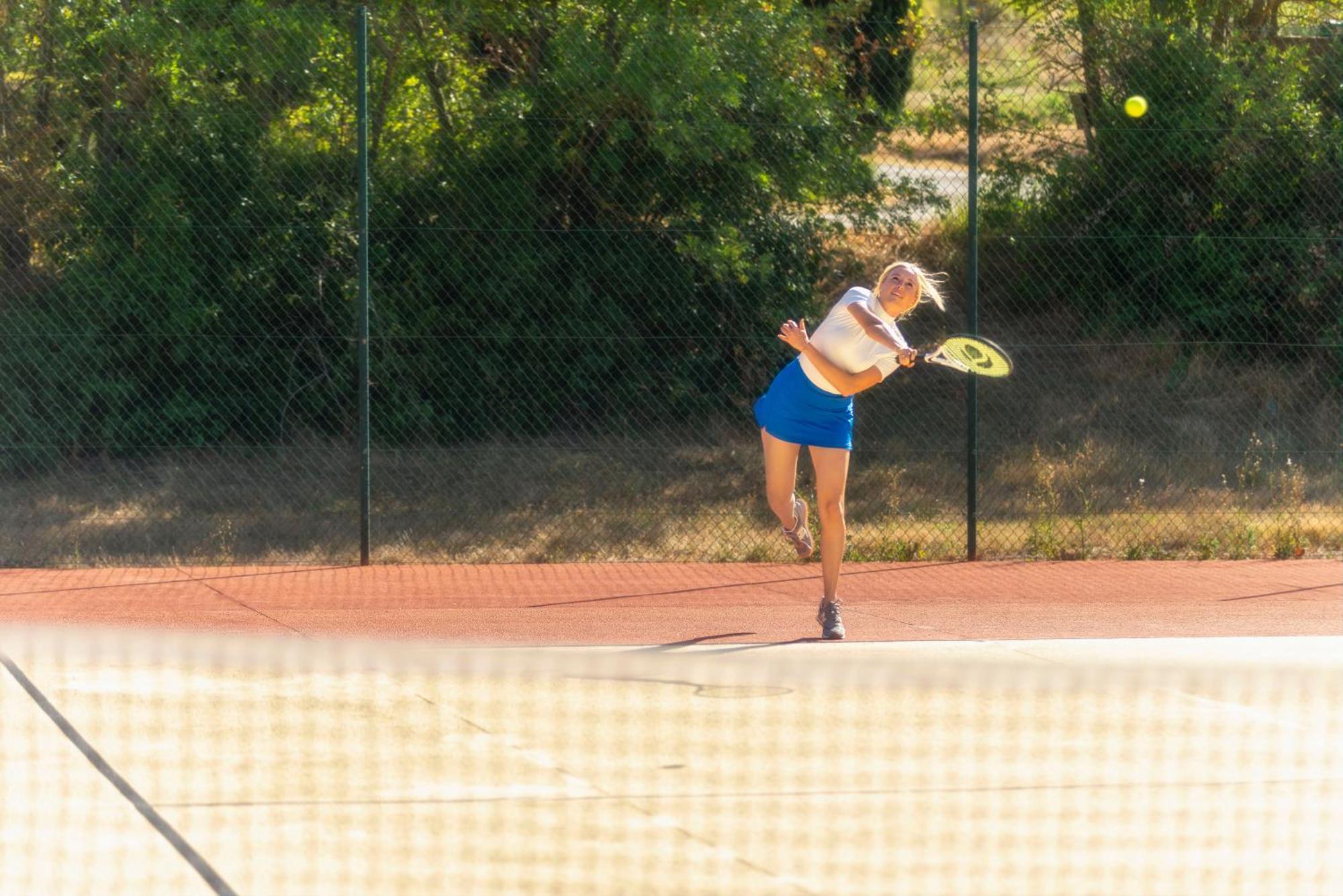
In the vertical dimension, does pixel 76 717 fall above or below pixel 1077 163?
below

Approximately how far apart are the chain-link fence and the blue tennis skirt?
289cm

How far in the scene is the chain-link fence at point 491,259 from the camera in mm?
10320

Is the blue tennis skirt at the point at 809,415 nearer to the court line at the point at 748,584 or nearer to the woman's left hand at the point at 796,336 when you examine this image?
the woman's left hand at the point at 796,336

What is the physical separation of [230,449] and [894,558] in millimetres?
4490

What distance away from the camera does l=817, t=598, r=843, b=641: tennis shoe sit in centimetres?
695

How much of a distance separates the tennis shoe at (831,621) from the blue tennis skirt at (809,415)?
0.68 metres

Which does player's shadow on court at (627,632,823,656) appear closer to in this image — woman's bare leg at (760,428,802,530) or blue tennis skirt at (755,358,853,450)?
woman's bare leg at (760,428,802,530)

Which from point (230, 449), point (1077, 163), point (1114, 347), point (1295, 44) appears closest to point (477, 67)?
point (230, 449)

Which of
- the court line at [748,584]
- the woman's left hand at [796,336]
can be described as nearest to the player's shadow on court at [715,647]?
the court line at [748,584]

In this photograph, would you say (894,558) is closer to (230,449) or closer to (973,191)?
(973,191)

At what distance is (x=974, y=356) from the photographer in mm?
7688

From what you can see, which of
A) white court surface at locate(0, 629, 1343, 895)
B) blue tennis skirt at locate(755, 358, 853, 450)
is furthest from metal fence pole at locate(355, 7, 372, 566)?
blue tennis skirt at locate(755, 358, 853, 450)

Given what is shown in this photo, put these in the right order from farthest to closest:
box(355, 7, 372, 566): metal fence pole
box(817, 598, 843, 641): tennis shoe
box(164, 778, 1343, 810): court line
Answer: box(355, 7, 372, 566): metal fence pole, box(817, 598, 843, 641): tennis shoe, box(164, 778, 1343, 810): court line

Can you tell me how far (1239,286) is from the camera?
1179 cm
